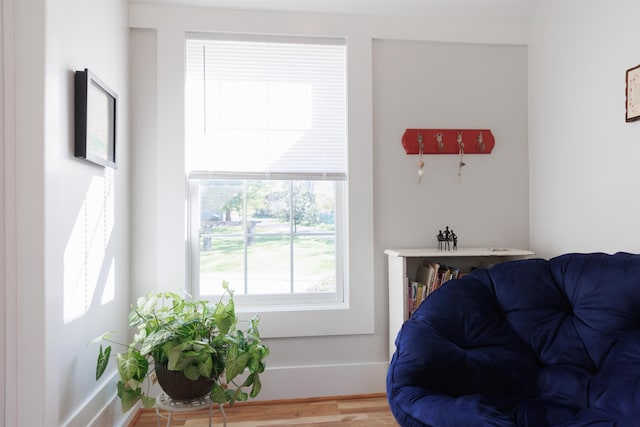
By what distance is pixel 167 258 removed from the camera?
2260 mm

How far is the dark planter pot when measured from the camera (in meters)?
1.72

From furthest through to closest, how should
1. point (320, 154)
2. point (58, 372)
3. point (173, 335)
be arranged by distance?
point (320, 154) → point (173, 335) → point (58, 372)

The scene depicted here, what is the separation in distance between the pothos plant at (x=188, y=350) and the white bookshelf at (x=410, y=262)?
2.67 ft

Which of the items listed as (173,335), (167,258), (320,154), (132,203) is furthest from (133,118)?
(173,335)

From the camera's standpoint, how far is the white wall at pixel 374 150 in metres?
2.28

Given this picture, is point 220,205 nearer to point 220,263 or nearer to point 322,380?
point 220,263

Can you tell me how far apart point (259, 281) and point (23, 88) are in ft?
4.87

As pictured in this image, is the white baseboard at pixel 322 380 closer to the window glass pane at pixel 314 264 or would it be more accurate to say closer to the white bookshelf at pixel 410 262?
the white bookshelf at pixel 410 262

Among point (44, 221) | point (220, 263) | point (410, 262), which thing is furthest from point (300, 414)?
point (44, 221)

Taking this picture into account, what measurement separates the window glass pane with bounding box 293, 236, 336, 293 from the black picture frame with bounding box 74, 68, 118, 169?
3.65 feet

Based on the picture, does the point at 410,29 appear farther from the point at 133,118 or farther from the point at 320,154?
the point at 133,118

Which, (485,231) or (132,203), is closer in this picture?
(132,203)

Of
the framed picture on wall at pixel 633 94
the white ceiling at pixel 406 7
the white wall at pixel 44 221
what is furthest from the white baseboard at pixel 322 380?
the white ceiling at pixel 406 7

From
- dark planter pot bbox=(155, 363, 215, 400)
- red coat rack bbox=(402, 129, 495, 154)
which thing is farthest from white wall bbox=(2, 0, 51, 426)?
red coat rack bbox=(402, 129, 495, 154)
